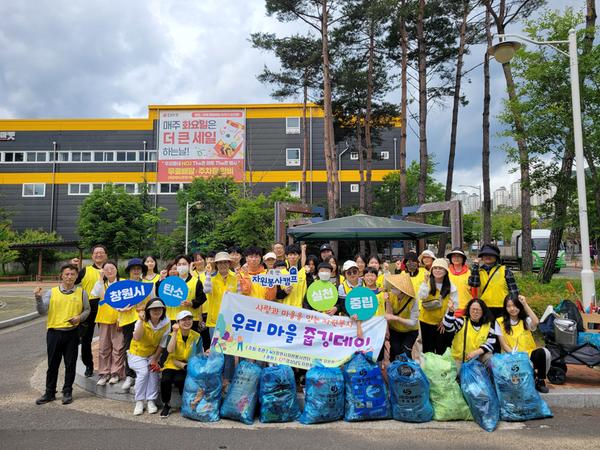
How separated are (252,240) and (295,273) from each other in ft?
74.5

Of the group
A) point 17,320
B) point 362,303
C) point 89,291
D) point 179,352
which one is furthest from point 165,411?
point 17,320

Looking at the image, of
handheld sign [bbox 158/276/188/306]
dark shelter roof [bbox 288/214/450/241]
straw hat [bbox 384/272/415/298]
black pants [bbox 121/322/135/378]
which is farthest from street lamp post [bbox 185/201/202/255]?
straw hat [bbox 384/272/415/298]

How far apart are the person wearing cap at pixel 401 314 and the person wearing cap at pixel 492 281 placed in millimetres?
1012

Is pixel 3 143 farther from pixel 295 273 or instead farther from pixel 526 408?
pixel 526 408

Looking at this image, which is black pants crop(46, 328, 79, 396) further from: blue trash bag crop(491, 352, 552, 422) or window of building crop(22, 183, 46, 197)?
window of building crop(22, 183, 46, 197)

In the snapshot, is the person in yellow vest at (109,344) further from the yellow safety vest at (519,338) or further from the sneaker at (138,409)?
the yellow safety vest at (519,338)

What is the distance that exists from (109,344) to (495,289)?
5.29 metres

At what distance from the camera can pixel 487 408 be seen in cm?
448

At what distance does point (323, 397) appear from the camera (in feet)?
15.2

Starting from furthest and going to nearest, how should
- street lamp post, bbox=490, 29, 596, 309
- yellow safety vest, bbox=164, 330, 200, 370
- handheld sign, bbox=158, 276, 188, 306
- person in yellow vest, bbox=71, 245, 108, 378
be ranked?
street lamp post, bbox=490, 29, 596, 309, person in yellow vest, bbox=71, 245, 108, 378, handheld sign, bbox=158, 276, 188, 306, yellow safety vest, bbox=164, 330, 200, 370

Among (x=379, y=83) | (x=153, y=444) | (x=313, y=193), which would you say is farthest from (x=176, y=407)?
(x=313, y=193)

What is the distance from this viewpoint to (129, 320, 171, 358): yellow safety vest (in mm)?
5051

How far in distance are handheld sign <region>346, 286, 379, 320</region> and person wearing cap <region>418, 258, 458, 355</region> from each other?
2.13 ft

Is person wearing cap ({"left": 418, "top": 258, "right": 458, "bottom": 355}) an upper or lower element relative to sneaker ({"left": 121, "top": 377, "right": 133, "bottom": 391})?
upper
